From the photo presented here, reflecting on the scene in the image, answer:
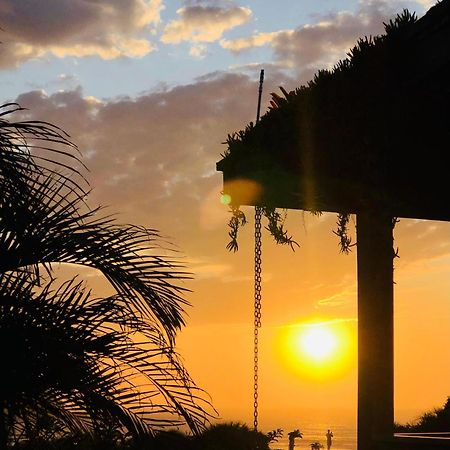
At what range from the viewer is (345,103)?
6.10m

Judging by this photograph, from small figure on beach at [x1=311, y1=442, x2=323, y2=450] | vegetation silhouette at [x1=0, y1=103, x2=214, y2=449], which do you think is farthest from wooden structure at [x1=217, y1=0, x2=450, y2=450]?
small figure on beach at [x1=311, y1=442, x2=323, y2=450]

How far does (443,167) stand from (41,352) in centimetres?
409

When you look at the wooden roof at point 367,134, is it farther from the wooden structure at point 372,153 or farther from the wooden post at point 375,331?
the wooden post at point 375,331

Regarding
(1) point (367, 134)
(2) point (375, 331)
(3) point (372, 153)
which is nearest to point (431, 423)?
(2) point (375, 331)

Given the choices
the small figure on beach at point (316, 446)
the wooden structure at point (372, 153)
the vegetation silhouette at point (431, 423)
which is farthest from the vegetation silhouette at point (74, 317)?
the small figure on beach at point (316, 446)

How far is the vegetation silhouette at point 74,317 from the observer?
14.9ft

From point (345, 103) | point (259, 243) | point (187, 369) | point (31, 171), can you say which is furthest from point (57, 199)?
point (259, 243)

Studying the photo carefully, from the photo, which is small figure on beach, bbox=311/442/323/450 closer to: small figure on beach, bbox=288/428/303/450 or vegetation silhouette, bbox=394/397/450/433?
small figure on beach, bbox=288/428/303/450

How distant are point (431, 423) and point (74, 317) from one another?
24.3ft

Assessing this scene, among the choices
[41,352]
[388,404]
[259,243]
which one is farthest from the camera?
[259,243]

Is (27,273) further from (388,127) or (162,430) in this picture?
(388,127)

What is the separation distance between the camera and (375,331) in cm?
693

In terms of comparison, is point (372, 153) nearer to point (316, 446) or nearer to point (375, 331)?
point (375, 331)

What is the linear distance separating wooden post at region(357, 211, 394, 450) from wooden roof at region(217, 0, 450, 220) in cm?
34
